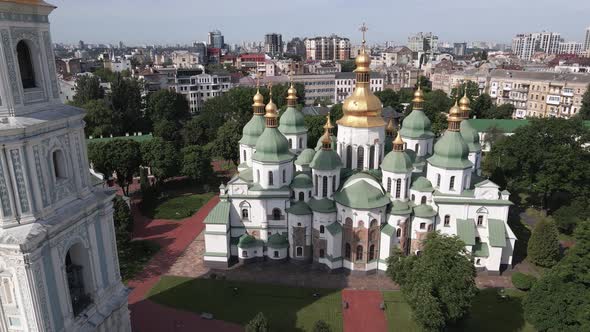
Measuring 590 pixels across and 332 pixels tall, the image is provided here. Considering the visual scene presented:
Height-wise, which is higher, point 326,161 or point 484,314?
point 326,161

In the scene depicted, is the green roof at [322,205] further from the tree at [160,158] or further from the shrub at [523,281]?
the tree at [160,158]

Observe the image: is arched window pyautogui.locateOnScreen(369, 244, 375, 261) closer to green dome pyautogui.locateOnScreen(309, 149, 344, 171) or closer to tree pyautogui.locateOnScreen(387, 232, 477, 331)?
green dome pyautogui.locateOnScreen(309, 149, 344, 171)

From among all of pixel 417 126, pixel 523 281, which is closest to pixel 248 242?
pixel 417 126

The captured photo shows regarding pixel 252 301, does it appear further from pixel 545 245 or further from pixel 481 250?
pixel 545 245

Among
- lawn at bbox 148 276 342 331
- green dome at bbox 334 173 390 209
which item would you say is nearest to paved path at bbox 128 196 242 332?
lawn at bbox 148 276 342 331

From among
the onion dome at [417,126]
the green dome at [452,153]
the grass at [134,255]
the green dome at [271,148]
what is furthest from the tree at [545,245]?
the grass at [134,255]

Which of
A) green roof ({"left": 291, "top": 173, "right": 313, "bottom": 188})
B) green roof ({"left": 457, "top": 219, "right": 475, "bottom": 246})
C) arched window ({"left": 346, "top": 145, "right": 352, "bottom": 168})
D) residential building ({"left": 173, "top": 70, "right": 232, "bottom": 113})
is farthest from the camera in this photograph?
residential building ({"left": 173, "top": 70, "right": 232, "bottom": 113})
